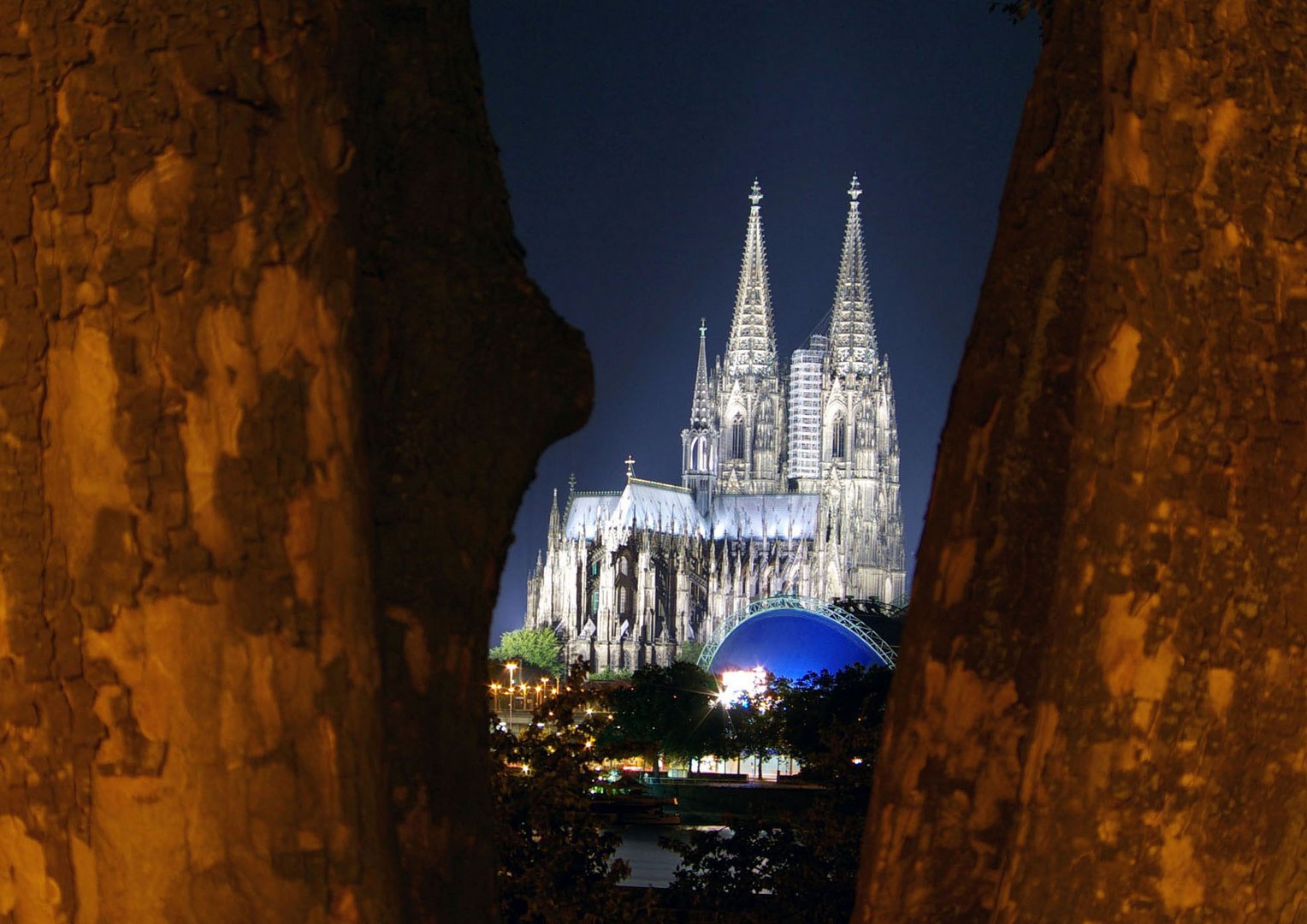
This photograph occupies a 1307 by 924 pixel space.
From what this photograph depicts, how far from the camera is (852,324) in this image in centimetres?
7769

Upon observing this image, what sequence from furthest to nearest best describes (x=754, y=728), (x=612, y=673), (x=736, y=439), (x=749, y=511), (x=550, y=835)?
(x=736, y=439) → (x=749, y=511) → (x=612, y=673) → (x=754, y=728) → (x=550, y=835)

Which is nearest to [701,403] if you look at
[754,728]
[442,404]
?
[754,728]

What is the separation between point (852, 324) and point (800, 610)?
1992 cm

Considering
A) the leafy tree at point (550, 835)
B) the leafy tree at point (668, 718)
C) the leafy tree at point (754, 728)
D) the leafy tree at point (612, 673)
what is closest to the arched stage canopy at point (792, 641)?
the leafy tree at point (612, 673)

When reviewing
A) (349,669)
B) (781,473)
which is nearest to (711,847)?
(349,669)

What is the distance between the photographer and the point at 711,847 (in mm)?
11344

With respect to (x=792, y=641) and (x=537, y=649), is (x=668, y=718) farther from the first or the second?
(x=537, y=649)

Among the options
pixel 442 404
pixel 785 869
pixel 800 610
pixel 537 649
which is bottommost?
pixel 785 869

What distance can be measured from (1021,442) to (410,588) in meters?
1.06

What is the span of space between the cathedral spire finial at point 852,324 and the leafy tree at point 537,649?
19.6m

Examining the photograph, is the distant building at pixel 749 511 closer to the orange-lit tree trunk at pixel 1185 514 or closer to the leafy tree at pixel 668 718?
the leafy tree at pixel 668 718

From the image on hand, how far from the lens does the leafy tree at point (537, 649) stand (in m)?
67.9

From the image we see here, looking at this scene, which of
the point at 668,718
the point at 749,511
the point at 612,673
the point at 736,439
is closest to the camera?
the point at 668,718

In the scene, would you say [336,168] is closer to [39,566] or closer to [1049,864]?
[39,566]
